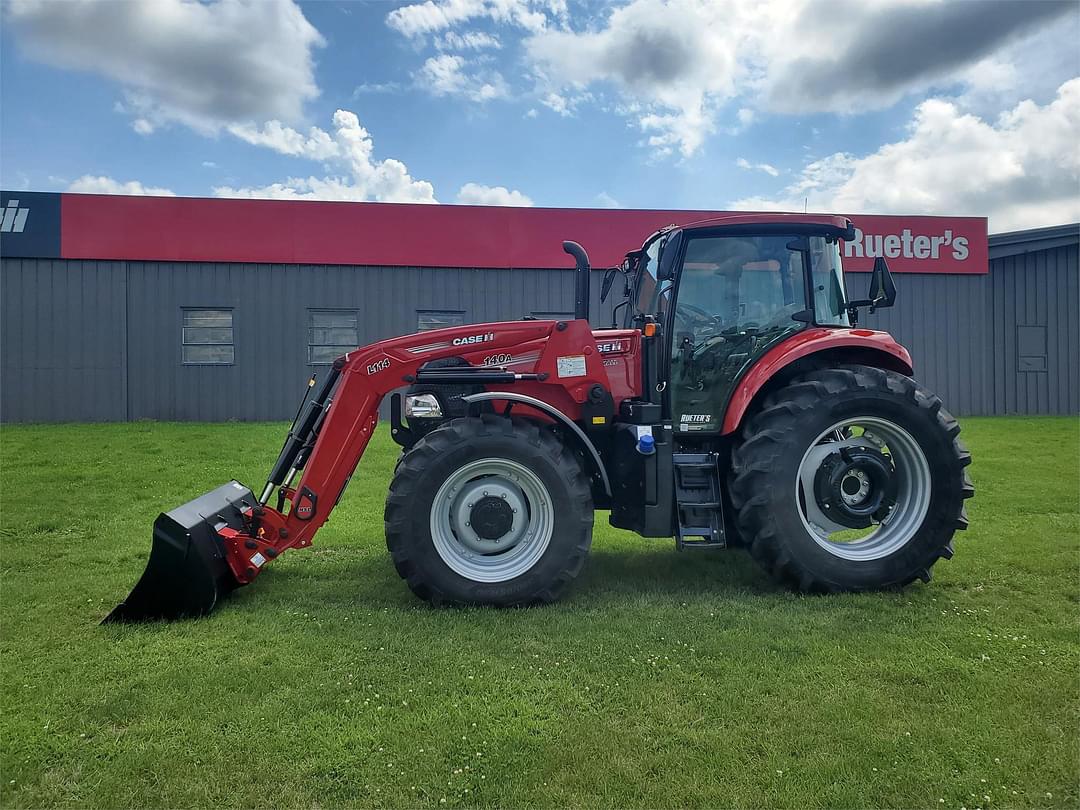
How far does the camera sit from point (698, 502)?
4.36 metres

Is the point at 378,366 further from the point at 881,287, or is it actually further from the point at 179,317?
the point at 179,317

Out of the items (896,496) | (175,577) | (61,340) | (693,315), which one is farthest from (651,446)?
(61,340)

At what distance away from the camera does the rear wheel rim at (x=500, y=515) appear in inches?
162

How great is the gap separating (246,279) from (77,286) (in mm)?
3289

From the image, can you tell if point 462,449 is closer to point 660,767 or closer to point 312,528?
point 312,528

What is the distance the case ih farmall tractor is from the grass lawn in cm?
32

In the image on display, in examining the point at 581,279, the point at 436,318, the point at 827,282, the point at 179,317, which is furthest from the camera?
the point at 436,318

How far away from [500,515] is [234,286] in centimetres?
1158

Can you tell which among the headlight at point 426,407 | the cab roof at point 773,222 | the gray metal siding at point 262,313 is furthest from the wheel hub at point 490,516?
the gray metal siding at point 262,313

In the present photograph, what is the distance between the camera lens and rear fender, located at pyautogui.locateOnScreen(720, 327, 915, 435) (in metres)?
4.36

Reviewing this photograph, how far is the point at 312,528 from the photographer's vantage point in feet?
13.6

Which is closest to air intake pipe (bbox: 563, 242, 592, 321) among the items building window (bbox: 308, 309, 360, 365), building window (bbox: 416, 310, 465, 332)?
building window (bbox: 416, 310, 465, 332)

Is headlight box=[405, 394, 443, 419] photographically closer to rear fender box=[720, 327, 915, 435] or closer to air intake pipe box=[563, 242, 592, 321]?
air intake pipe box=[563, 242, 592, 321]

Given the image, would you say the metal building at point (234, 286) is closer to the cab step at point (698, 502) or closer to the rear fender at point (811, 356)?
the rear fender at point (811, 356)
